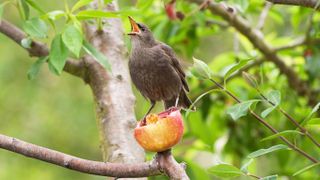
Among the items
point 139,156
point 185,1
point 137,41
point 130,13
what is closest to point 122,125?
point 139,156

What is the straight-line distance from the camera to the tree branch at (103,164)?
7.30ft

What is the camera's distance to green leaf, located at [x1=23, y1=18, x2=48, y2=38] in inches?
116

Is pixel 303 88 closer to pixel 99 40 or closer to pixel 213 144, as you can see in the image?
pixel 213 144

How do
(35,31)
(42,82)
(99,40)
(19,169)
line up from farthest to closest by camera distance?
(42,82) < (19,169) < (99,40) < (35,31)

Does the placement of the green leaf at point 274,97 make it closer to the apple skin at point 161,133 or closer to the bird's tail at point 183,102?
the apple skin at point 161,133

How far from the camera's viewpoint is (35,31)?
297 cm

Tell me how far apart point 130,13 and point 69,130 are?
4084mm

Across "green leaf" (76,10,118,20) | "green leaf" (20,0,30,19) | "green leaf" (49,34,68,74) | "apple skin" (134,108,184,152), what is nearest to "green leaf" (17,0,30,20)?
"green leaf" (20,0,30,19)

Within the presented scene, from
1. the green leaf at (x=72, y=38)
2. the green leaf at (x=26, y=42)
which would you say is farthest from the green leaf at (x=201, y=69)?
the green leaf at (x=26, y=42)

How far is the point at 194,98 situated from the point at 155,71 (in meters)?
0.70

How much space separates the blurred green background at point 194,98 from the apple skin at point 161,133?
30cm

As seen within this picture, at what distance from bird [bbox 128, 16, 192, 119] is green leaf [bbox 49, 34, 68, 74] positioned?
0.88m

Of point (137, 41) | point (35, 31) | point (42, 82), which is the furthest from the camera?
point (42, 82)

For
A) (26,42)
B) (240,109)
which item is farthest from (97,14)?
(240,109)
